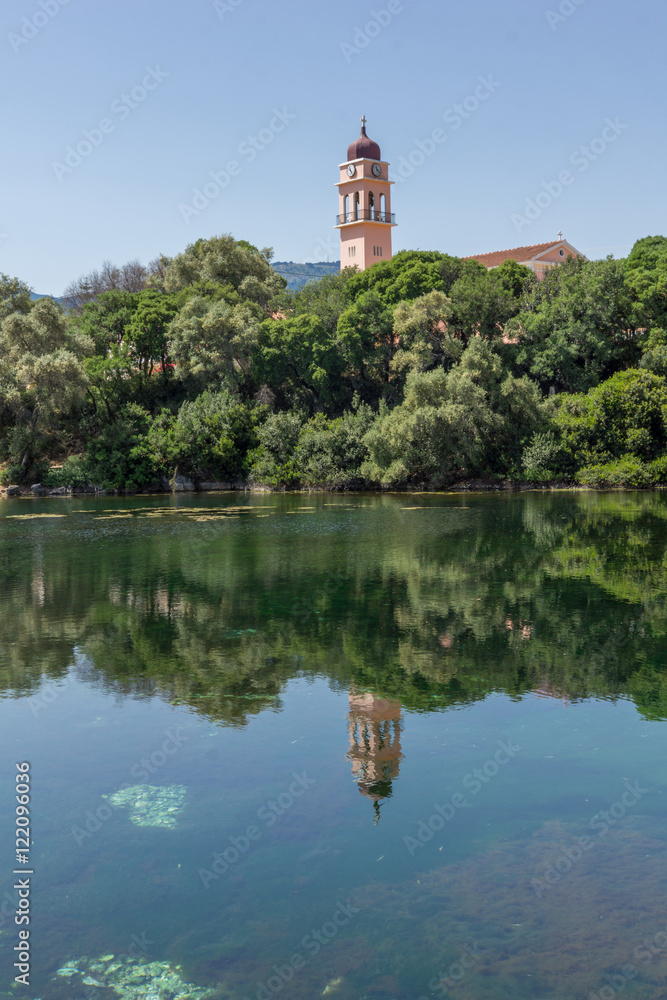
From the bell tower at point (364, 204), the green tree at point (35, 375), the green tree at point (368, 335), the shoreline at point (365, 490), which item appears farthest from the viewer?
the bell tower at point (364, 204)

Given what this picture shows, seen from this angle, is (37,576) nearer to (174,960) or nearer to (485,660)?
(485,660)

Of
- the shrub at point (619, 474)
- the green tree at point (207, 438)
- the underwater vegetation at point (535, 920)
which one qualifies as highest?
the green tree at point (207, 438)

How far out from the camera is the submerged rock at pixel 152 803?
831 cm

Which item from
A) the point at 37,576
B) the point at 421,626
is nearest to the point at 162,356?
the point at 37,576

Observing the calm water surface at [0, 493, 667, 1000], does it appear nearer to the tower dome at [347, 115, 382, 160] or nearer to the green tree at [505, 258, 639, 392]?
the green tree at [505, 258, 639, 392]

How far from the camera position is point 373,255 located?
81.9 m

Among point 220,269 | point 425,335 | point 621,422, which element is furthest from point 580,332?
point 220,269

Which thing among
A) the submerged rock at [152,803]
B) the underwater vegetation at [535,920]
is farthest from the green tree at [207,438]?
the underwater vegetation at [535,920]

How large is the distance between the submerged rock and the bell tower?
7497 centimetres

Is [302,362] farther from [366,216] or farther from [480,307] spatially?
[366,216]

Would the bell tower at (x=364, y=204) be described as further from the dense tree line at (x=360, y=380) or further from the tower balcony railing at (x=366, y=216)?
the dense tree line at (x=360, y=380)

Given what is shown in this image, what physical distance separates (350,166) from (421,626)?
7301 cm

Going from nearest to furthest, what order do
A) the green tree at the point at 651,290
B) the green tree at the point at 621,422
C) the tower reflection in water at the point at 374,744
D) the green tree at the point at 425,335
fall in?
the tower reflection in water at the point at 374,744, the green tree at the point at 621,422, the green tree at the point at 651,290, the green tree at the point at 425,335

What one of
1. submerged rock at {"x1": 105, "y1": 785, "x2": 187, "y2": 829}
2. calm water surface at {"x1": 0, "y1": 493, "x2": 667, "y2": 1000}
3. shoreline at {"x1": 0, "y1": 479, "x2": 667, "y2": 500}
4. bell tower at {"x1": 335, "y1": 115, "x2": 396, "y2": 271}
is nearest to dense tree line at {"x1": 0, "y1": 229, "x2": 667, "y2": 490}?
shoreline at {"x1": 0, "y1": 479, "x2": 667, "y2": 500}
